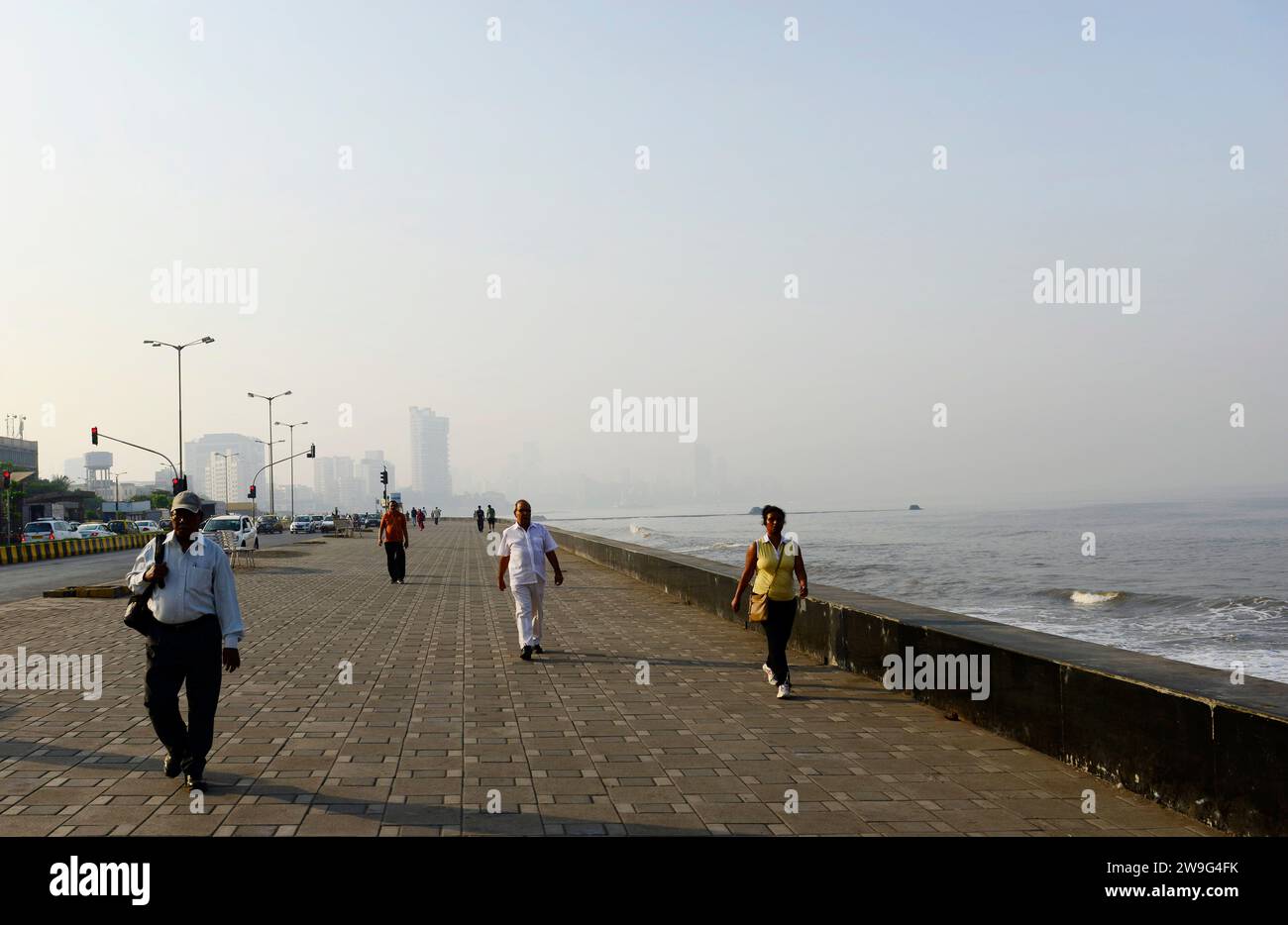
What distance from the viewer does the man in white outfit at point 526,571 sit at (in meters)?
10.5

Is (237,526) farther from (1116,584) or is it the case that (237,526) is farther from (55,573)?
(1116,584)

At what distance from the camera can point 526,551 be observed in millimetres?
10719

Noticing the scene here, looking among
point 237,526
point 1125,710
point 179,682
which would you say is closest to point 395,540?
point 179,682

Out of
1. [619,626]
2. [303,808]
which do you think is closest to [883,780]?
[303,808]

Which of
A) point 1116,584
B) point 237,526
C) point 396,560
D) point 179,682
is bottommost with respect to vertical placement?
point 1116,584

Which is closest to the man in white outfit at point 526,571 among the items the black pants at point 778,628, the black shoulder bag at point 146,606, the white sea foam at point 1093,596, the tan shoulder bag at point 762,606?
the tan shoulder bag at point 762,606

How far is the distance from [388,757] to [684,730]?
2.00 metres

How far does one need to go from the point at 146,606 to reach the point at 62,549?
124 feet

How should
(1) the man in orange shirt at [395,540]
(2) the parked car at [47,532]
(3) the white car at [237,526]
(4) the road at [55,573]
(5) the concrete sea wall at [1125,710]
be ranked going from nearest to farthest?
(5) the concrete sea wall at [1125,710] → (1) the man in orange shirt at [395,540] → (4) the road at [55,573] → (3) the white car at [237,526] → (2) the parked car at [47,532]

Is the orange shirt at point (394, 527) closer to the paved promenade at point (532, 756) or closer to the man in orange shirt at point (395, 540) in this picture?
the man in orange shirt at point (395, 540)

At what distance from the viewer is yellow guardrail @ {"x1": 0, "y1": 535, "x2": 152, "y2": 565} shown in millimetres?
34312
